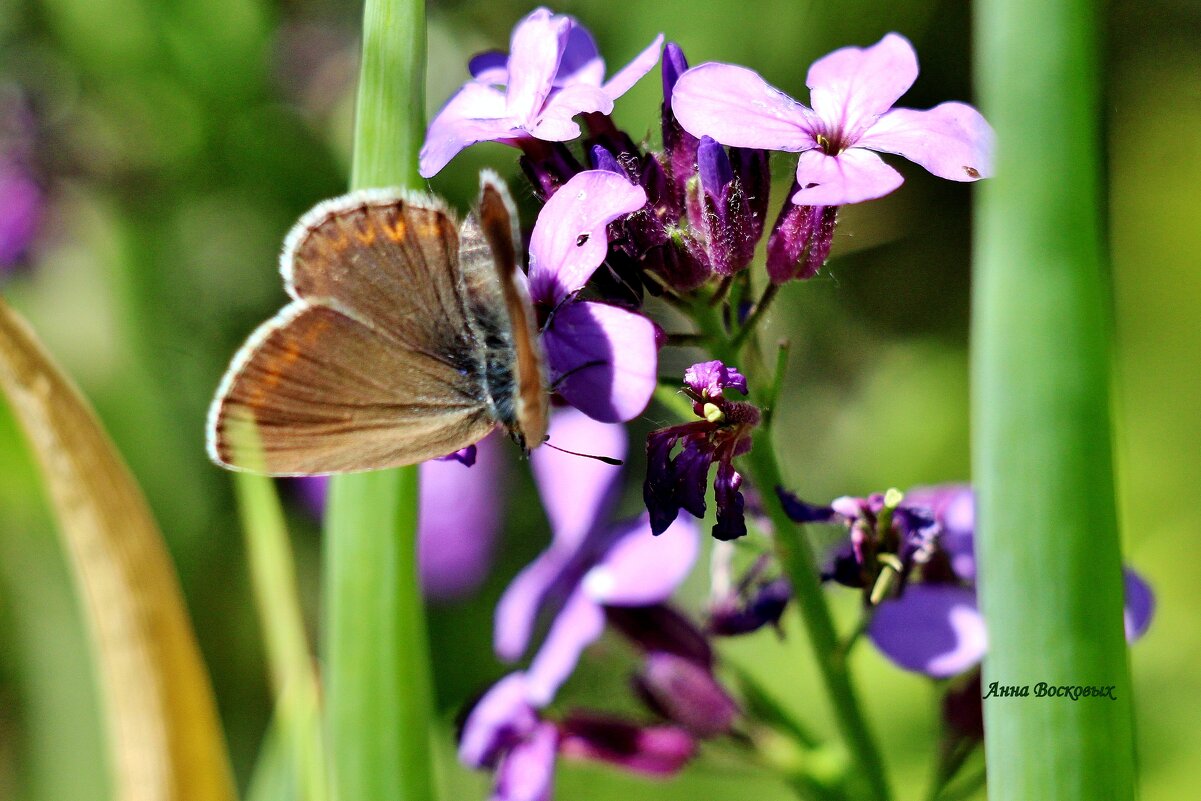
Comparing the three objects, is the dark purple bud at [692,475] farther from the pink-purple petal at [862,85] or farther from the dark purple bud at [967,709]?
the dark purple bud at [967,709]

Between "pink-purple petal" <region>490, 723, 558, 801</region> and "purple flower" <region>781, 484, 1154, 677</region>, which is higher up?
"purple flower" <region>781, 484, 1154, 677</region>

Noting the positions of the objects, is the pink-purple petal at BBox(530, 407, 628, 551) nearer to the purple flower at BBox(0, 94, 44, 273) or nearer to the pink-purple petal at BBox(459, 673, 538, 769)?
the pink-purple petal at BBox(459, 673, 538, 769)

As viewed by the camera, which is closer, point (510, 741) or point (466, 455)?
point (466, 455)

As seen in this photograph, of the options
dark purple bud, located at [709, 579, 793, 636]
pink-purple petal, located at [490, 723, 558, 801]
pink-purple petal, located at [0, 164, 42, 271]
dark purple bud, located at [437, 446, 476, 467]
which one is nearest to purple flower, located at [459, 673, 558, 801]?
pink-purple petal, located at [490, 723, 558, 801]

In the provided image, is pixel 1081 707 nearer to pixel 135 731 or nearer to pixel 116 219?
pixel 135 731

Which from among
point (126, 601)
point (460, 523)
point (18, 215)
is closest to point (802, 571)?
point (126, 601)

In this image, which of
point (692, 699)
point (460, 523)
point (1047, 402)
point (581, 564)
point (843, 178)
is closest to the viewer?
point (1047, 402)

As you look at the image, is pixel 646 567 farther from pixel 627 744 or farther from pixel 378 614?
pixel 378 614
